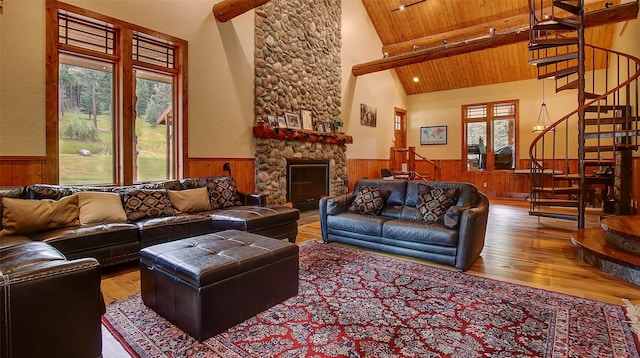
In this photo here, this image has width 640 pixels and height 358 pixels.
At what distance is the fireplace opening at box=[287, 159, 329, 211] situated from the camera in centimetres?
633

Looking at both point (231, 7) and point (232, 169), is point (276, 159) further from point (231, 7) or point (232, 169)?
point (231, 7)

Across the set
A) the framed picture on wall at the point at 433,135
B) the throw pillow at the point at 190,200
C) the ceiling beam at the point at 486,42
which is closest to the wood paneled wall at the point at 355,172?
the framed picture on wall at the point at 433,135

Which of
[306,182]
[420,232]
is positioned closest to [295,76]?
[306,182]

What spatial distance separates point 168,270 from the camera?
212cm

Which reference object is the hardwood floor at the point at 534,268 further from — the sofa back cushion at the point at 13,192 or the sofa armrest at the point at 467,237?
the sofa back cushion at the point at 13,192

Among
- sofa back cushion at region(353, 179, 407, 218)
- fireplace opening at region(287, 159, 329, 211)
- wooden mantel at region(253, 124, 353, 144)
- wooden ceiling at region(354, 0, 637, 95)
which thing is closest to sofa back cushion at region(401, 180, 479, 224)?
sofa back cushion at region(353, 179, 407, 218)

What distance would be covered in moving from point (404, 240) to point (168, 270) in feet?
7.66

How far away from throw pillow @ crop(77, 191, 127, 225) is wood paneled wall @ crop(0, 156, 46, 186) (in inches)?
26.3

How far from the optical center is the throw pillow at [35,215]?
2.69 metres

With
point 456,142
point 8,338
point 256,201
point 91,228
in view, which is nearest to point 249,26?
point 256,201

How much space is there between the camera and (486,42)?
6688mm

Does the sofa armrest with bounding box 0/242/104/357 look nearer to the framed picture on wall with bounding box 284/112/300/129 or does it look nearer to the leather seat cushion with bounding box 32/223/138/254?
the leather seat cushion with bounding box 32/223/138/254

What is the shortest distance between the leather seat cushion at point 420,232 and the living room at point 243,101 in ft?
1.38

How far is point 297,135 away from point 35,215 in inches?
160
